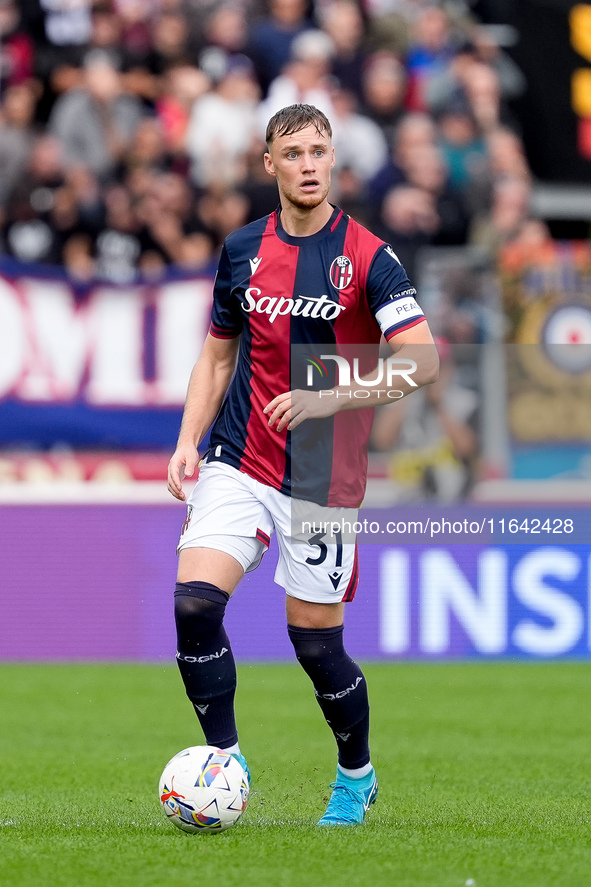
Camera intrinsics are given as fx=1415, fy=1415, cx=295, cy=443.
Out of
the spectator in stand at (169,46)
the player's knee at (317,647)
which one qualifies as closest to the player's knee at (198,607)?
the player's knee at (317,647)

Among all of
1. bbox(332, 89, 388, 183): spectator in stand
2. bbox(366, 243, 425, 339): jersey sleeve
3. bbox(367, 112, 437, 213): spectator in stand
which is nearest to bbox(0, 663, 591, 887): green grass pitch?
bbox(366, 243, 425, 339): jersey sleeve

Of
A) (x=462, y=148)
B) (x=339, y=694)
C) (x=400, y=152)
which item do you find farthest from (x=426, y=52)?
(x=339, y=694)

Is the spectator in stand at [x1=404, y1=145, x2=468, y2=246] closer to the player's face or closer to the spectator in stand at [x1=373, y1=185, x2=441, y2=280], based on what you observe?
the spectator in stand at [x1=373, y1=185, x2=441, y2=280]

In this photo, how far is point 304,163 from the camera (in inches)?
174

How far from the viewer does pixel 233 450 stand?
462 cm

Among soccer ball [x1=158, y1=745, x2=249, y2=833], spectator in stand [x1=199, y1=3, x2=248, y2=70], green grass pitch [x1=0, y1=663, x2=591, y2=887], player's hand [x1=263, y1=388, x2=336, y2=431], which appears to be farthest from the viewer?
spectator in stand [x1=199, y1=3, x2=248, y2=70]

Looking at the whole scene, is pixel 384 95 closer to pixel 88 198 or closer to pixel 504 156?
pixel 504 156

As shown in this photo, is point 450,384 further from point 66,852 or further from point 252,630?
point 66,852

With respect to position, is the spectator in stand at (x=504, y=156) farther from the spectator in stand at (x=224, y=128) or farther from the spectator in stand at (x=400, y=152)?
the spectator in stand at (x=224, y=128)

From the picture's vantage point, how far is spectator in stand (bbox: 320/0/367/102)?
12.6 m

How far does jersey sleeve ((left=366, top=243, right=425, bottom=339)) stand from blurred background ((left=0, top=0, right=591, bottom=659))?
14.8 ft

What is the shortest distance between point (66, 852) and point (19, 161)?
26.6ft

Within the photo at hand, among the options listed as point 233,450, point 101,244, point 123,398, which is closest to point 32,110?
point 101,244

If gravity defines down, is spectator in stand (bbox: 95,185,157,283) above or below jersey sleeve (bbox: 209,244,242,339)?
above
